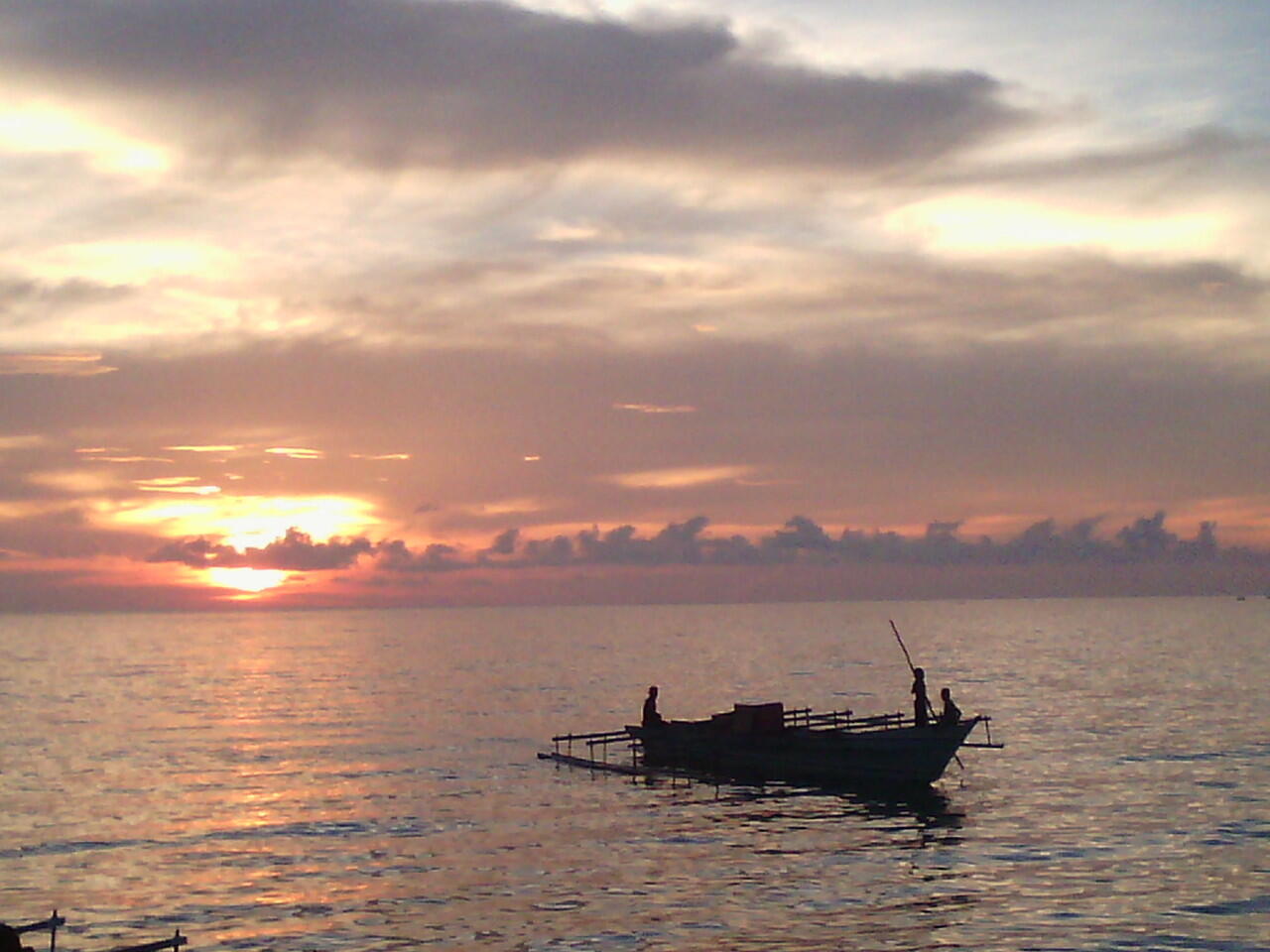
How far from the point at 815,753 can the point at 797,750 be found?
1.02m

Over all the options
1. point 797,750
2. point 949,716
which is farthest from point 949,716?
point 797,750

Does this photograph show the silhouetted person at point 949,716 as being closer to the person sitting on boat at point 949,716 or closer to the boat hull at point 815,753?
the person sitting on boat at point 949,716

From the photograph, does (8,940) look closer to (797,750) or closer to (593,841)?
(593,841)

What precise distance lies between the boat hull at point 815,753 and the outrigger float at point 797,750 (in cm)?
4

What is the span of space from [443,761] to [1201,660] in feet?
358

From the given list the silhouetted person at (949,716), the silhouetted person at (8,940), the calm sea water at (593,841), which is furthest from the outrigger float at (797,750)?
the silhouetted person at (8,940)

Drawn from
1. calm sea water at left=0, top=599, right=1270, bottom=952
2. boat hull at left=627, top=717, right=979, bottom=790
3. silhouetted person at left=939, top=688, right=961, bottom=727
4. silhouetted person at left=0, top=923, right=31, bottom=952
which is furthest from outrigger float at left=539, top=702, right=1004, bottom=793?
silhouetted person at left=0, top=923, right=31, bottom=952

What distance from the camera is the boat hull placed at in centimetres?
4666

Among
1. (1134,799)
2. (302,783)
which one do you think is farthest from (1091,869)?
(302,783)

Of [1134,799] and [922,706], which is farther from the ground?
[922,706]

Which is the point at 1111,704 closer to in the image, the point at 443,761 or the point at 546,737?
the point at 546,737

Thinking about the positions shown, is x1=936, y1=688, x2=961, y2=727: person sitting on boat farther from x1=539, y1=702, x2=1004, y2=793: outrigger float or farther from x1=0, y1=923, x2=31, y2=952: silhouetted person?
x1=0, y1=923, x2=31, y2=952: silhouetted person

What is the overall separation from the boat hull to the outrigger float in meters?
0.04

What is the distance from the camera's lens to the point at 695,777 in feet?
175
